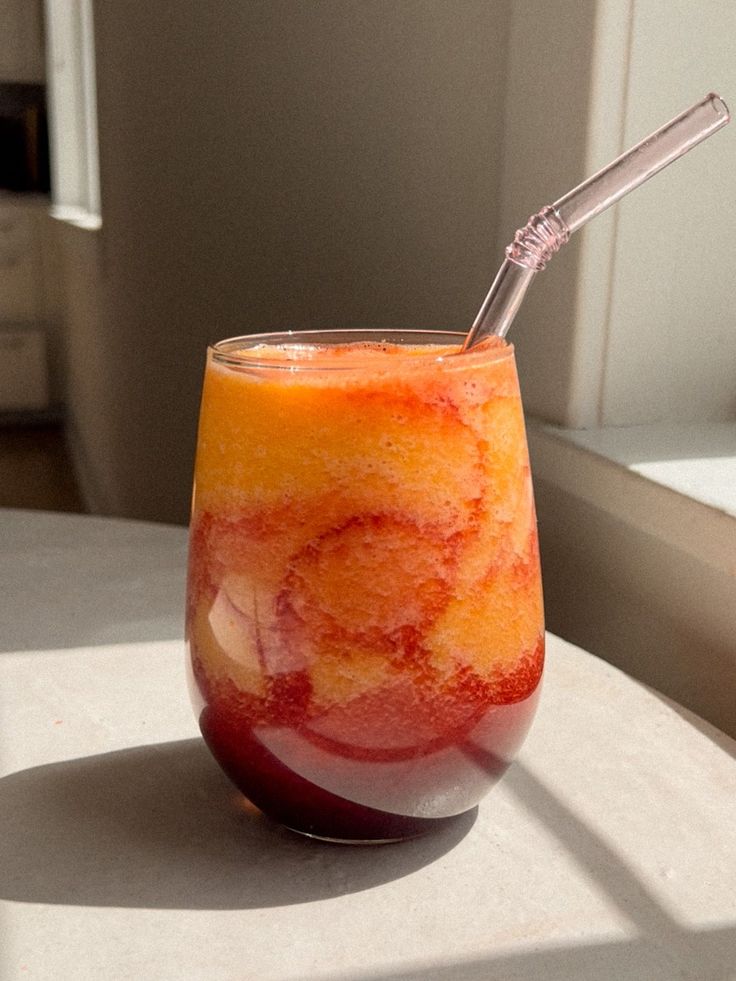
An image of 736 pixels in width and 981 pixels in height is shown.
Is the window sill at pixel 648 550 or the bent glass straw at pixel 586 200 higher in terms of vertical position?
the bent glass straw at pixel 586 200

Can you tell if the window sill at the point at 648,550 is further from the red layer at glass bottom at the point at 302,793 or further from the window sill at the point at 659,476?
the red layer at glass bottom at the point at 302,793

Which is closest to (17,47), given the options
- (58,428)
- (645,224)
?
(58,428)

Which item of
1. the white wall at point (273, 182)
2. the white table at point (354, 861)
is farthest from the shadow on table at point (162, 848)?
the white wall at point (273, 182)

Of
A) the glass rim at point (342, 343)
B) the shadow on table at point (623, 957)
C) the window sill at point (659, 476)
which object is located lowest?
the shadow on table at point (623, 957)

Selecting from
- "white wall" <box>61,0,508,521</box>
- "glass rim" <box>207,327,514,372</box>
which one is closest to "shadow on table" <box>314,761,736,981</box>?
"glass rim" <box>207,327,514,372</box>

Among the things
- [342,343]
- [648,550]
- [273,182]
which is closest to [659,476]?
[648,550]

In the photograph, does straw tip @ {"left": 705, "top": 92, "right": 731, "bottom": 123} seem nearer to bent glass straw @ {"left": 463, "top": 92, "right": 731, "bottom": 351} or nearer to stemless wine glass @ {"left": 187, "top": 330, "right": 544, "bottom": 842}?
bent glass straw @ {"left": 463, "top": 92, "right": 731, "bottom": 351}

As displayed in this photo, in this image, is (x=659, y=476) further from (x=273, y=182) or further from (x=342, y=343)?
(x=273, y=182)

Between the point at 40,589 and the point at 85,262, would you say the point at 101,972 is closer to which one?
the point at 40,589
